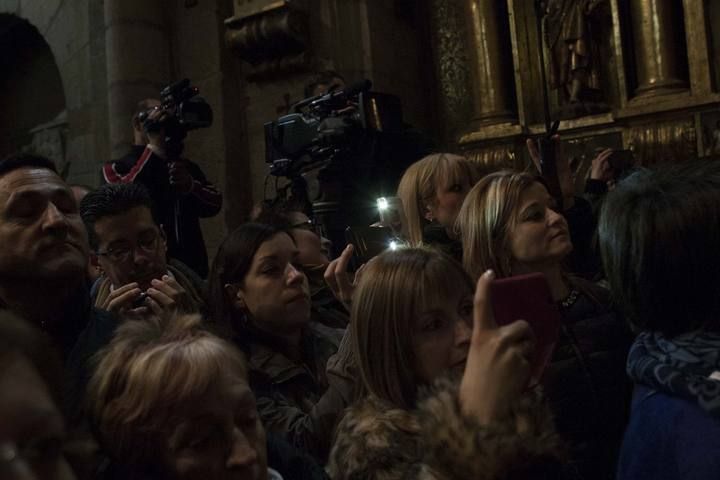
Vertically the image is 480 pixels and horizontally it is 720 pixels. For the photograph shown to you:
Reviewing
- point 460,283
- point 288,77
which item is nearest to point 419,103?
point 288,77

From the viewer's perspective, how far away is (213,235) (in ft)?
19.3

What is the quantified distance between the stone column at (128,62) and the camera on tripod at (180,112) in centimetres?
256

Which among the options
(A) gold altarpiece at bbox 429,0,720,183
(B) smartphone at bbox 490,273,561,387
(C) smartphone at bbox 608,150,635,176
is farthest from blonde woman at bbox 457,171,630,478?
(A) gold altarpiece at bbox 429,0,720,183

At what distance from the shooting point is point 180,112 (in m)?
3.49

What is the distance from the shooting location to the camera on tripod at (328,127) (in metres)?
3.12

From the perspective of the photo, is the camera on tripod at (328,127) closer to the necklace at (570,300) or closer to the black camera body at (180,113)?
the black camera body at (180,113)

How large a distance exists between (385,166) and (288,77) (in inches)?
106

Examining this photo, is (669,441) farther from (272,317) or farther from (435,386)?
(272,317)

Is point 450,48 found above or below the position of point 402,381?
above

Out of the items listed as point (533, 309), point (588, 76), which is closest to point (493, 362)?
point (533, 309)

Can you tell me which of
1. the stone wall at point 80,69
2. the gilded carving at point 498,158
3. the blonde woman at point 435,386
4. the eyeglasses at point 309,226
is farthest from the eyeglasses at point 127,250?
the stone wall at point 80,69

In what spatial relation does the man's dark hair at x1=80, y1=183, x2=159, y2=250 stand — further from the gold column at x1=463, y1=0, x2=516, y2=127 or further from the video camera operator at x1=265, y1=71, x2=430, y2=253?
the gold column at x1=463, y1=0, x2=516, y2=127

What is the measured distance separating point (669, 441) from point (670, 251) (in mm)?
303

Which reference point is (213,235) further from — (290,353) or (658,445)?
(658,445)
